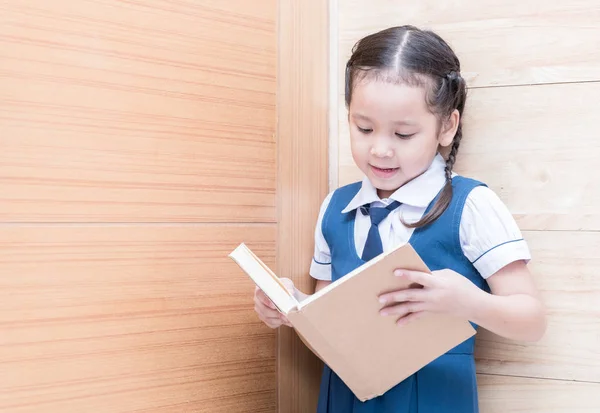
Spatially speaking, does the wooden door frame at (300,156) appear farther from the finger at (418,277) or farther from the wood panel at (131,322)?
the finger at (418,277)

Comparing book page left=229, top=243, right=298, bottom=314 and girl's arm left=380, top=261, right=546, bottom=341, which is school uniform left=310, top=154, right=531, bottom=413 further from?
book page left=229, top=243, right=298, bottom=314

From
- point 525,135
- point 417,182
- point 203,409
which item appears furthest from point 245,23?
point 203,409

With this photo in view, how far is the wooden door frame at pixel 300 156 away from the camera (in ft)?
3.68

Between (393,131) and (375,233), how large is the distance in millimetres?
156

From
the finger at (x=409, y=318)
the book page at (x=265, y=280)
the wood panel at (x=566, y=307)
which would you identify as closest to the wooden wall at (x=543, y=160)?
the wood panel at (x=566, y=307)

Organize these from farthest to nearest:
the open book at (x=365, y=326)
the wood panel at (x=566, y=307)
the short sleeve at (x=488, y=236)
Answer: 1. the wood panel at (x=566, y=307)
2. the short sleeve at (x=488, y=236)
3. the open book at (x=365, y=326)

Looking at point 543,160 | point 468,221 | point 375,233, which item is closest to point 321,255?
point 375,233

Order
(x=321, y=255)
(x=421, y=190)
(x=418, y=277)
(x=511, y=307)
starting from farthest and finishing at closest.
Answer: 1. (x=321, y=255)
2. (x=421, y=190)
3. (x=511, y=307)
4. (x=418, y=277)

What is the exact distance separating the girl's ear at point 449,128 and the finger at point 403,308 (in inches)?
11.5

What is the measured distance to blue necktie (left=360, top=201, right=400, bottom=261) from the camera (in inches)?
39.8

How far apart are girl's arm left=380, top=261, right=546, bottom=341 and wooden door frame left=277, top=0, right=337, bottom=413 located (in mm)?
328

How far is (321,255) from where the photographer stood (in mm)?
1133

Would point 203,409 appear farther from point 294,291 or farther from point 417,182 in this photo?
point 417,182

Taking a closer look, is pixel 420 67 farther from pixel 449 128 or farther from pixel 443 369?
pixel 443 369
